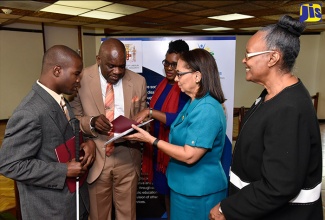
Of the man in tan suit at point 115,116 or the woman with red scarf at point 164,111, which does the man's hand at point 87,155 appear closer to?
the man in tan suit at point 115,116

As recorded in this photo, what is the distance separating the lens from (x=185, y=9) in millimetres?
5605

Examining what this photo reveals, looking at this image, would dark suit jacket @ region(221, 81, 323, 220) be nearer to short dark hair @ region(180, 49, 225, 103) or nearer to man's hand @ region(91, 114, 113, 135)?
short dark hair @ region(180, 49, 225, 103)

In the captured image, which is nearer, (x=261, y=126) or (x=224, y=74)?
(x=261, y=126)

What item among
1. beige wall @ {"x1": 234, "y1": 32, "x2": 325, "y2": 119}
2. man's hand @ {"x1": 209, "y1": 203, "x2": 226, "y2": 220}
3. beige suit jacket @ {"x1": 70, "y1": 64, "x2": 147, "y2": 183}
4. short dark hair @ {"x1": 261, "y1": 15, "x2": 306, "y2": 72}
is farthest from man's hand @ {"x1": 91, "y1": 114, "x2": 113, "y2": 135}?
beige wall @ {"x1": 234, "y1": 32, "x2": 325, "y2": 119}

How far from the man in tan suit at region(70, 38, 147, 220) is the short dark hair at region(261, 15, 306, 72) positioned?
1065 millimetres

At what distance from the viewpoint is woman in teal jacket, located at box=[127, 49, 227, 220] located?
153 cm

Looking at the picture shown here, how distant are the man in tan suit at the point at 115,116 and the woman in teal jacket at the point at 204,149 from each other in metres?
0.41

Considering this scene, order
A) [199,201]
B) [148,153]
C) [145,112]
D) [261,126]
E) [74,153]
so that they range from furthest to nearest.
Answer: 1. [148,153]
2. [145,112]
3. [199,201]
4. [74,153]
5. [261,126]

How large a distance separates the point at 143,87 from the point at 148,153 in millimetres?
701

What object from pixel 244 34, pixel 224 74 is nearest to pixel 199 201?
pixel 224 74

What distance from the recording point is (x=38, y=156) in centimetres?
137

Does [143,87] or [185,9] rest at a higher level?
[185,9]

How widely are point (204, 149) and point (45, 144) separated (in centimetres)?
84

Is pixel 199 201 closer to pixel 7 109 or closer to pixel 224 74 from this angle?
pixel 224 74
